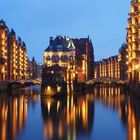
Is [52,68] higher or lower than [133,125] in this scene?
higher

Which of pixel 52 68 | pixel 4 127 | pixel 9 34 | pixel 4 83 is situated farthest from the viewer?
pixel 9 34

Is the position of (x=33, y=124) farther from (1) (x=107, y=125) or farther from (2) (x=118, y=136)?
(2) (x=118, y=136)

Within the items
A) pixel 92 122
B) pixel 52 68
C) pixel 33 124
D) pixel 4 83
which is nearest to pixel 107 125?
pixel 92 122

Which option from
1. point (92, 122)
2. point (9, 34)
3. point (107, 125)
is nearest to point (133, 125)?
point (107, 125)

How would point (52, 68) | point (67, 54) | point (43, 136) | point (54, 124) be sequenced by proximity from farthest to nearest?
point (67, 54), point (52, 68), point (54, 124), point (43, 136)

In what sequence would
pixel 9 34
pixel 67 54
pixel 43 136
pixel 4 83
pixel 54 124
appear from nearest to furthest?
pixel 43 136, pixel 54 124, pixel 4 83, pixel 67 54, pixel 9 34

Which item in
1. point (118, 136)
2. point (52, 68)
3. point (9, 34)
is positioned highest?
point (9, 34)

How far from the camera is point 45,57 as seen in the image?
486 feet

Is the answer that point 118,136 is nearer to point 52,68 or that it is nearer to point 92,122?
point 92,122

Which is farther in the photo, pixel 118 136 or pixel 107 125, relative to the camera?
pixel 107 125

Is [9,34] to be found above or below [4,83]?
above

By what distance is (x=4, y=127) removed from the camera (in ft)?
143

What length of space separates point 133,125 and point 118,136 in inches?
272

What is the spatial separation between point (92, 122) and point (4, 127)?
1183cm
